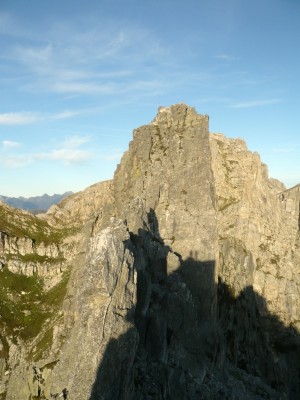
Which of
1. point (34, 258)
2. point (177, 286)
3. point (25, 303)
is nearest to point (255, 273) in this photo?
point (177, 286)

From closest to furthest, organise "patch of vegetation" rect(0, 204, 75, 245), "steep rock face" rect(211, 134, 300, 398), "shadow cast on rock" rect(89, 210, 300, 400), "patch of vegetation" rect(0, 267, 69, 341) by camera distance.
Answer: "shadow cast on rock" rect(89, 210, 300, 400) → "patch of vegetation" rect(0, 267, 69, 341) → "steep rock face" rect(211, 134, 300, 398) → "patch of vegetation" rect(0, 204, 75, 245)

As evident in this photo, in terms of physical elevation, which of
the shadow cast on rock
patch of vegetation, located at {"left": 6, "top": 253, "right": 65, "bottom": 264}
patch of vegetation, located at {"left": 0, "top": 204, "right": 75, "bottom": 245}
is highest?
patch of vegetation, located at {"left": 0, "top": 204, "right": 75, "bottom": 245}

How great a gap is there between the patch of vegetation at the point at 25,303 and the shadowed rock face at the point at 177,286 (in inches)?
245

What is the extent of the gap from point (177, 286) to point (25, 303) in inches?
1683

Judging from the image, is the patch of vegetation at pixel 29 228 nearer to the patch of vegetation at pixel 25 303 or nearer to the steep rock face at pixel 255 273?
the patch of vegetation at pixel 25 303

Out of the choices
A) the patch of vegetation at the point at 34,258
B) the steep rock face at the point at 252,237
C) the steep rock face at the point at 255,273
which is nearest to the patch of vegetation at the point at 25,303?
the patch of vegetation at the point at 34,258

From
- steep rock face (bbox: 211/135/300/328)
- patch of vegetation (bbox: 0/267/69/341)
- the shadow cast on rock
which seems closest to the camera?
the shadow cast on rock

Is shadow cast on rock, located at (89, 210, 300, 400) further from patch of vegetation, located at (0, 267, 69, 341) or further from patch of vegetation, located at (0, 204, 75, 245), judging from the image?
patch of vegetation, located at (0, 204, 75, 245)

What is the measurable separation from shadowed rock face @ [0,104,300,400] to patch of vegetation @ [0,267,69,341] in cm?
622

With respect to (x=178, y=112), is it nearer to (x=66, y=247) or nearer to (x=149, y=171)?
(x=149, y=171)

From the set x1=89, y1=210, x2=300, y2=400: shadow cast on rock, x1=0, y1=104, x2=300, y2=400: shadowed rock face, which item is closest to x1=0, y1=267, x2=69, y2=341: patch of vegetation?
x1=0, y1=104, x2=300, y2=400: shadowed rock face

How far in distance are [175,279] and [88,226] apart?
28565mm

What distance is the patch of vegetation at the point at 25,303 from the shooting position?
85.4m

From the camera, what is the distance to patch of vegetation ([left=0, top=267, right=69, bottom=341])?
8544 centimetres
